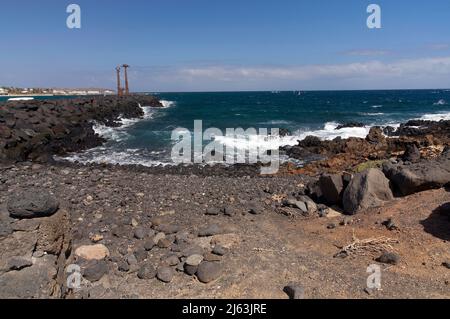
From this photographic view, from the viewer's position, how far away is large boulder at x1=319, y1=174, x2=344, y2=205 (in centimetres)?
897

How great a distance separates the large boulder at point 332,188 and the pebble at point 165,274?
489 cm

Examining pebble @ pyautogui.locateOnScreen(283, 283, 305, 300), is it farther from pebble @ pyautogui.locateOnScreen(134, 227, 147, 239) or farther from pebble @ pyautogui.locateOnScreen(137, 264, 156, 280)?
pebble @ pyautogui.locateOnScreen(134, 227, 147, 239)

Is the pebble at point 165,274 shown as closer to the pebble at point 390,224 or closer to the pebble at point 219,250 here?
the pebble at point 219,250

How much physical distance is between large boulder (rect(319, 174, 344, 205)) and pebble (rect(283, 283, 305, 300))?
165 inches

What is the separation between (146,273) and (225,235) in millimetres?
2011

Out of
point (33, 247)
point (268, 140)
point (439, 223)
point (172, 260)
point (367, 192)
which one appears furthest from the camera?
point (268, 140)

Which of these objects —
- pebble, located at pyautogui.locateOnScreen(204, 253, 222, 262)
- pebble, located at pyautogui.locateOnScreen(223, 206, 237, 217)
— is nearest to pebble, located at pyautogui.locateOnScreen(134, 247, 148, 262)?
pebble, located at pyautogui.locateOnScreen(204, 253, 222, 262)

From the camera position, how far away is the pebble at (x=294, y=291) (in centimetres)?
510

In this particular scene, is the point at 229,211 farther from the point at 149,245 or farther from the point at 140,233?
the point at 149,245

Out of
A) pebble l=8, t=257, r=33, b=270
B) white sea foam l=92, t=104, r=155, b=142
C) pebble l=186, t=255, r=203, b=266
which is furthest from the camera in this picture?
white sea foam l=92, t=104, r=155, b=142

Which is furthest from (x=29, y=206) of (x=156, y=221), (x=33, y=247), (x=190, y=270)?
(x=156, y=221)

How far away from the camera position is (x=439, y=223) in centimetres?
679
